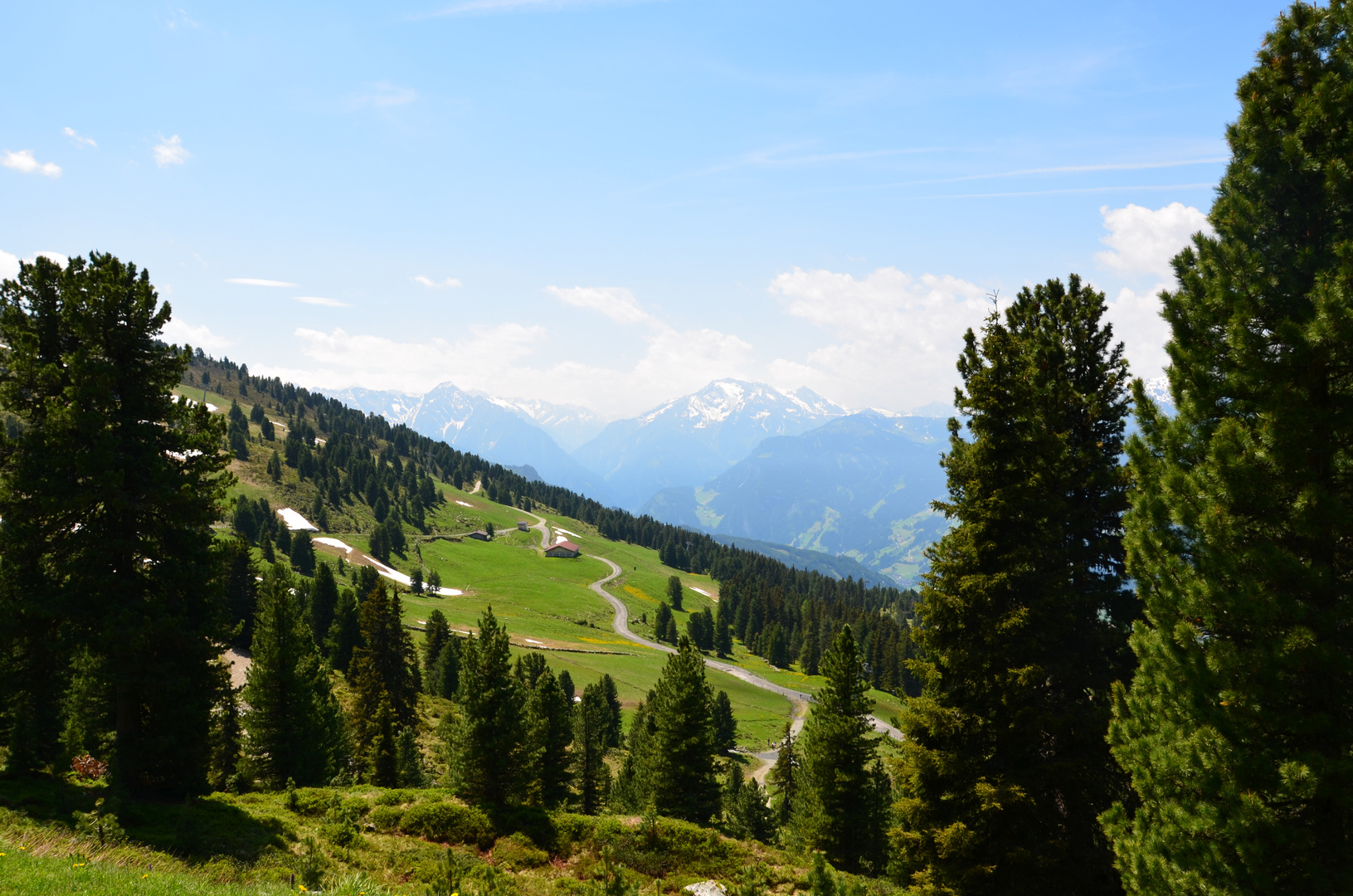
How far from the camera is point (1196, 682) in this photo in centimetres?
895

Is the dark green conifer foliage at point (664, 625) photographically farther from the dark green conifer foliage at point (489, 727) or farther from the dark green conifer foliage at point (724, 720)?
the dark green conifer foliage at point (489, 727)

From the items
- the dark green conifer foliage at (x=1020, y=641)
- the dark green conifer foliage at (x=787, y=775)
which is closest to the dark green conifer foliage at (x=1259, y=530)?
the dark green conifer foliage at (x=1020, y=641)

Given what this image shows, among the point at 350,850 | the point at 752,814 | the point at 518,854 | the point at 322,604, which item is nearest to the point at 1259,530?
the point at 518,854

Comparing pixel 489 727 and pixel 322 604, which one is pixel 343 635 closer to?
pixel 322 604

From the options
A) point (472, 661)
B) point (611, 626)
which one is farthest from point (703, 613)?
point (472, 661)

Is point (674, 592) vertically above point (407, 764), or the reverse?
point (407, 764)

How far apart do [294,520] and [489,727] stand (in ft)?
544

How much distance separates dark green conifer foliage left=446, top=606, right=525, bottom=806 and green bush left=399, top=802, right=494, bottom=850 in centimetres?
150

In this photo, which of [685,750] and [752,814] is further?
[752,814]

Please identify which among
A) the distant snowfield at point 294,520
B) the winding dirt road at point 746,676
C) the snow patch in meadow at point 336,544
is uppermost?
the distant snowfield at point 294,520

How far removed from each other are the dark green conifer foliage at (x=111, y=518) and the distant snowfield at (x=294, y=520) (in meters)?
160

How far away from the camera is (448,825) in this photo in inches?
911

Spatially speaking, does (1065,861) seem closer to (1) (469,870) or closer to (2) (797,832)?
(1) (469,870)

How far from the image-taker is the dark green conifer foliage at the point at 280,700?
102 feet
